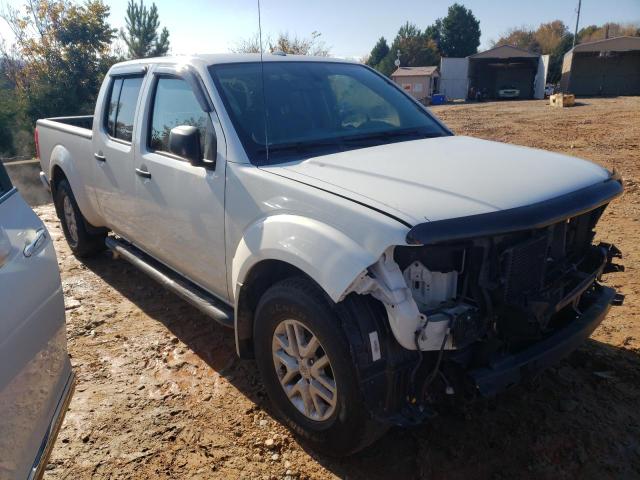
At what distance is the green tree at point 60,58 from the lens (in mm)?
20422

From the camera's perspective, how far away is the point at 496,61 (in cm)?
4112

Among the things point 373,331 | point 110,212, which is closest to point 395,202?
point 373,331

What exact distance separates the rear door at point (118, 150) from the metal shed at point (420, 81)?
129 ft

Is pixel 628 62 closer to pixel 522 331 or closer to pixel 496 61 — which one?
pixel 496 61

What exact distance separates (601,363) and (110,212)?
4.00 meters

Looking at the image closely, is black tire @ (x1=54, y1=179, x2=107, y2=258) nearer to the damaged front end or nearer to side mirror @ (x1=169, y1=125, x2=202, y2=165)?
side mirror @ (x1=169, y1=125, x2=202, y2=165)

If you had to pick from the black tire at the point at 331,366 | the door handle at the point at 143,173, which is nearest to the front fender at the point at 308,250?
the black tire at the point at 331,366

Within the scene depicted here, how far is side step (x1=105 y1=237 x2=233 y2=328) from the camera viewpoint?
3134 mm

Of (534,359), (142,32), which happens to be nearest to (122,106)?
(534,359)

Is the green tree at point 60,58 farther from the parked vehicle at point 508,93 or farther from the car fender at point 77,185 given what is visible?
the parked vehicle at point 508,93

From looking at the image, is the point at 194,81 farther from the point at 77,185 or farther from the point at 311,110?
the point at 77,185

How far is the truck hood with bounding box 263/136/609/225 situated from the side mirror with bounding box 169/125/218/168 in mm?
494

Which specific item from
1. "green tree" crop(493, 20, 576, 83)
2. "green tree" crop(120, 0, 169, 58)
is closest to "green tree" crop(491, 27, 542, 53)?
"green tree" crop(493, 20, 576, 83)

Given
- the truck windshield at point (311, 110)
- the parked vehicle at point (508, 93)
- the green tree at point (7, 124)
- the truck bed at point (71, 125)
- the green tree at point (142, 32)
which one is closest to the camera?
the truck windshield at point (311, 110)
